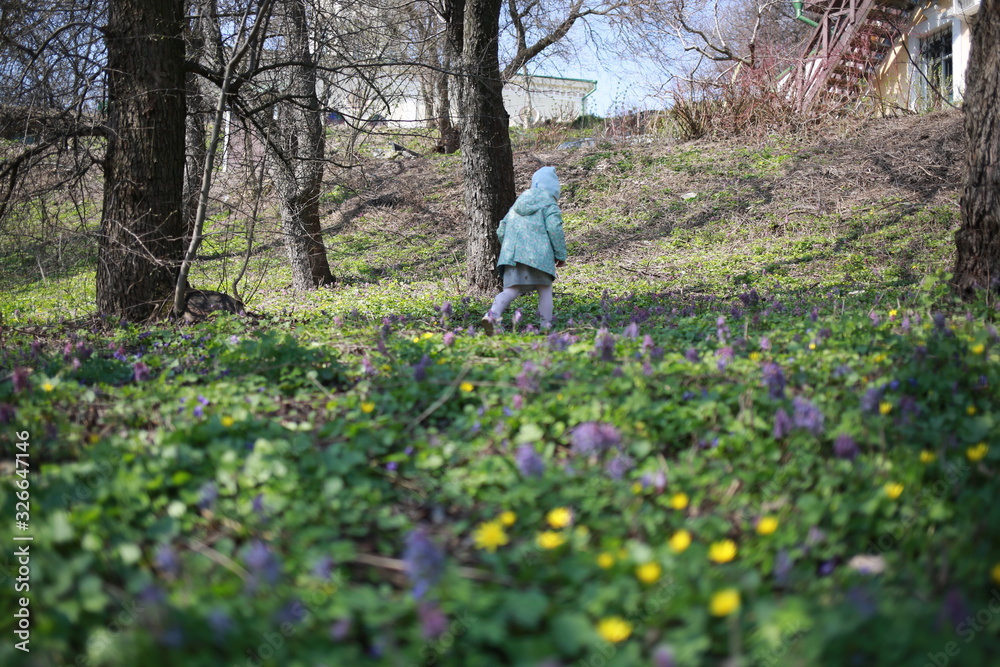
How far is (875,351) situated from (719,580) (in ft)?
8.91

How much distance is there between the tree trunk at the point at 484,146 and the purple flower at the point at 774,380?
17.7 feet

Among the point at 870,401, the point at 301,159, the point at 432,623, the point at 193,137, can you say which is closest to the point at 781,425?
the point at 870,401

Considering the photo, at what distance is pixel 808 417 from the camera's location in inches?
112

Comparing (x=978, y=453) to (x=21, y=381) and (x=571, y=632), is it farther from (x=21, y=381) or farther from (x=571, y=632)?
(x=21, y=381)

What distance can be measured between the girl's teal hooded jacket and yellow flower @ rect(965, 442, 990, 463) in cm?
420

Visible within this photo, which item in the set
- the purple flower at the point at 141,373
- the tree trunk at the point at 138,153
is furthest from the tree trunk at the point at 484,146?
the purple flower at the point at 141,373

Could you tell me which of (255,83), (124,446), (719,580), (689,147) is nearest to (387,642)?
(719,580)

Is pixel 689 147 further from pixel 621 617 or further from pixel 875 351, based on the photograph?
pixel 621 617

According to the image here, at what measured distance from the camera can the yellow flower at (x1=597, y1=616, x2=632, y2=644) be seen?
165 cm

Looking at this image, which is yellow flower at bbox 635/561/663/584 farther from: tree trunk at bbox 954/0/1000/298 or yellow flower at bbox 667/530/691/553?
tree trunk at bbox 954/0/1000/298

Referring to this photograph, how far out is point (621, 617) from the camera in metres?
1.81

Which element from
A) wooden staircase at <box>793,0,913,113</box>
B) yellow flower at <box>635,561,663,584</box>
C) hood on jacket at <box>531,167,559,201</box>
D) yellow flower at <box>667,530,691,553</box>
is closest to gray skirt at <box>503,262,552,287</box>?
hood on jacket at <box>531,167,559,201</box>

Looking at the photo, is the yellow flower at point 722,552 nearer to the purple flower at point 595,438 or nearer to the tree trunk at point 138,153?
the purple flower at point 595,438

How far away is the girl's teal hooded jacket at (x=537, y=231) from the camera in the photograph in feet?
21.2
